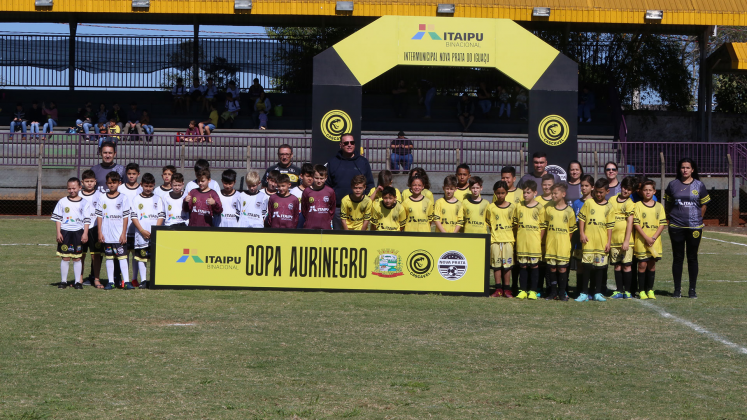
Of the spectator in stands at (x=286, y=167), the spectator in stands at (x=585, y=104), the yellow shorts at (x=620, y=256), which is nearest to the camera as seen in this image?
the yellow shorts at (x=620, y=256)

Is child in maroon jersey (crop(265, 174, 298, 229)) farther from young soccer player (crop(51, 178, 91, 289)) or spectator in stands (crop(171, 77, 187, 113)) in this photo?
spectator in stands (crop(171, 77, 187, 113))

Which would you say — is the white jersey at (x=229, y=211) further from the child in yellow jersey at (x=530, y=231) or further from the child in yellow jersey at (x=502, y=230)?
the child in yellow jersey at (x=530, y=231)

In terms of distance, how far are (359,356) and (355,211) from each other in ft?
14.2

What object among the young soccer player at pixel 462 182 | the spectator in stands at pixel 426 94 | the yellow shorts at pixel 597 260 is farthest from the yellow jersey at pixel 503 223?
the spectator in stands at pixel 426 94

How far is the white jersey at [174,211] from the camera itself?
11.2 metres

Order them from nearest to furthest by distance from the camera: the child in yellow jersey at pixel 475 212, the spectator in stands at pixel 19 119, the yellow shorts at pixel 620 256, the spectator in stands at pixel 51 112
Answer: the yellow shorts at pixel 620 256 < the child in yellow jersey at pixel 475 212 < the spectator in stands at pixel 19 119 < the spectator in stands at pixel 51 112

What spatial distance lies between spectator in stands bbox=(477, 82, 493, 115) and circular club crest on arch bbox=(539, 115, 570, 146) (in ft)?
39.7

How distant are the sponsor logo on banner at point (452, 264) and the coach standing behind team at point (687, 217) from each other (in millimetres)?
2927

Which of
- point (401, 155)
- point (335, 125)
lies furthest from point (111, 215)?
point (401, 155)

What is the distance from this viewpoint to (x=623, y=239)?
1073cm

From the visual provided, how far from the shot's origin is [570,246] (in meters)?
10.5

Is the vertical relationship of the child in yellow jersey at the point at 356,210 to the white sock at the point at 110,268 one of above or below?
above

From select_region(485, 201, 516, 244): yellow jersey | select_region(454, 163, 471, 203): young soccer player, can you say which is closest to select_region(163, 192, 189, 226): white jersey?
select_region(454, 163, 471, 203): young soccer player

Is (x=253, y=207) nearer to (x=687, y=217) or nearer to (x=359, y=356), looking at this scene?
(x=359, y=356)
